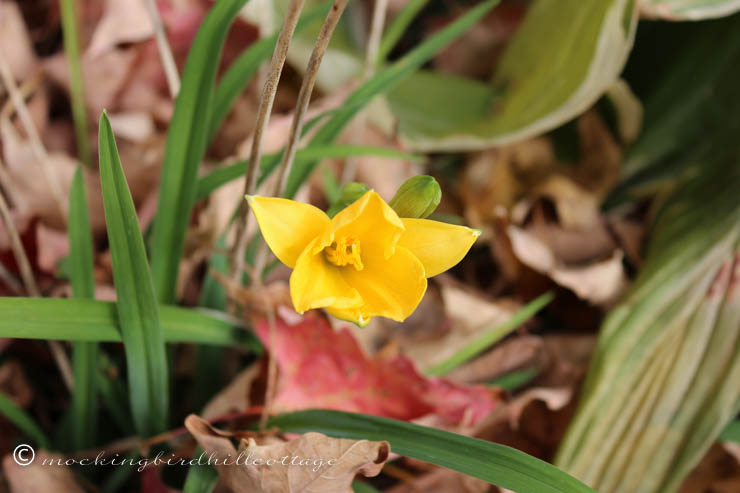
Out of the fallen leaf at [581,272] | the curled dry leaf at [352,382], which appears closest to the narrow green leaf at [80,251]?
the curled dry leaf at [352,382]

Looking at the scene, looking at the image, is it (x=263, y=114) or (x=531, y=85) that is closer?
(x=263, y=114)

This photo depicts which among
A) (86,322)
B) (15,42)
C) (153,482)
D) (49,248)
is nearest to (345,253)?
(86,322)

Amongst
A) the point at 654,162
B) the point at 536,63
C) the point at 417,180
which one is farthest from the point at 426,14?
the point at 417,180

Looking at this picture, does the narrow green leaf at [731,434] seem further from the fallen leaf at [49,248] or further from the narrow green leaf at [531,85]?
the fallen leaf at [49,248]

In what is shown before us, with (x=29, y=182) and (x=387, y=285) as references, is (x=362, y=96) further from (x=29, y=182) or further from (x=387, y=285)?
(x=29, y=182)

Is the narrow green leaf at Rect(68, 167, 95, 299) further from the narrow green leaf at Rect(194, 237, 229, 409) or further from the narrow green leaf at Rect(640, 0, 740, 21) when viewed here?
the narrow green leaf at Rect(640, 0, 740, 21)

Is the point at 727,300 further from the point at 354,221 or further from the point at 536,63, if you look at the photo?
the point at 354,221

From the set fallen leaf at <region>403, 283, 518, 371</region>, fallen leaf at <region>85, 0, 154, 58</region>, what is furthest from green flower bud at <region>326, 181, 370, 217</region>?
fallen leaf at <region>85, 0, 154, 58</region>

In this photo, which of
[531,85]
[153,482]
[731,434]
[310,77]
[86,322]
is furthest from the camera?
[531,85]
